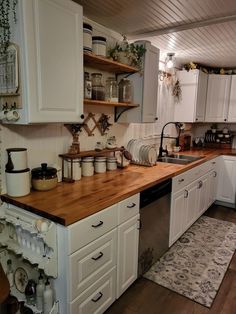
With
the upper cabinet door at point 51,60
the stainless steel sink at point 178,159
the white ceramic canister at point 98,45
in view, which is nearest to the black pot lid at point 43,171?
the upper cabinet door at point 51,60

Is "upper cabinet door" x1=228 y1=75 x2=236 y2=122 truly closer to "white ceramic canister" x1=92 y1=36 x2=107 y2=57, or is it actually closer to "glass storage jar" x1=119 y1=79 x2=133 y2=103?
"glass storage jar" x1=119 y1=79 x2=133 y2=103

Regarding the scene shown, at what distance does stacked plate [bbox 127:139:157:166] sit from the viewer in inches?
106

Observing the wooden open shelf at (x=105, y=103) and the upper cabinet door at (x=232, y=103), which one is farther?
the upper cabinet door at (x=232, y=103)

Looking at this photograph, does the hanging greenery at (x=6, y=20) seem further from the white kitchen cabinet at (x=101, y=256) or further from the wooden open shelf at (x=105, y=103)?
the white kitchen cabinet at (x=101, y=256)

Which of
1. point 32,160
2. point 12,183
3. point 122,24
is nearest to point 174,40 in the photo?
point 122,24

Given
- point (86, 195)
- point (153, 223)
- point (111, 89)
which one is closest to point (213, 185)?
point (153, 223)

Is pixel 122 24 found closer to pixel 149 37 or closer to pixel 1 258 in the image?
pixel 149 37

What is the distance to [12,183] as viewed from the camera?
→ 1.56 metres

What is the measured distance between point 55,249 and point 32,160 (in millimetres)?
741

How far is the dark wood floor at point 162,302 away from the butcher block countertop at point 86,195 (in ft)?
2.89

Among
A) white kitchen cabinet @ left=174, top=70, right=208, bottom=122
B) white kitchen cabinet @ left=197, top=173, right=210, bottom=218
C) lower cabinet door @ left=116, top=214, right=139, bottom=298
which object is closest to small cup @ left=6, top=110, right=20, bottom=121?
lower cabinet door @ left=116, top=214, right=139, bottom=298

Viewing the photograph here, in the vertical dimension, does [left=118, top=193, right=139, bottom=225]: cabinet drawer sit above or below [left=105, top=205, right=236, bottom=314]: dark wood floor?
above

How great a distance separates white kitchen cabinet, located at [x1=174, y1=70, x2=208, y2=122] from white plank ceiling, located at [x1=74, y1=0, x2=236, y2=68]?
0.76 meters

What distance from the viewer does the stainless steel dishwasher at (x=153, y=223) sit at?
2.04m
